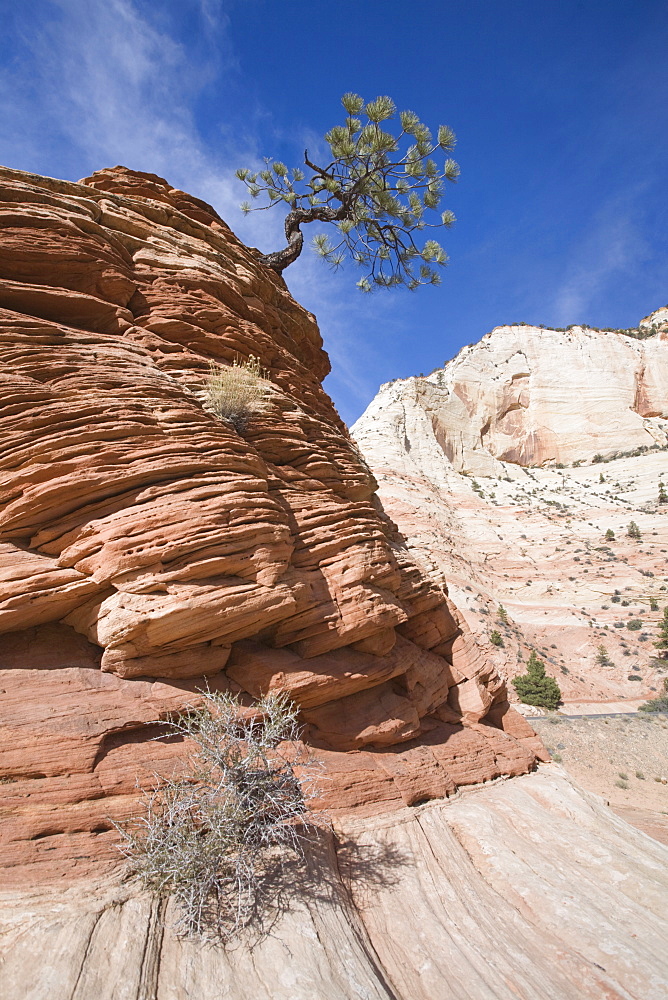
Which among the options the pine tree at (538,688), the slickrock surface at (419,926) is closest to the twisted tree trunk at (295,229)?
the slickrock surface at (419,926)

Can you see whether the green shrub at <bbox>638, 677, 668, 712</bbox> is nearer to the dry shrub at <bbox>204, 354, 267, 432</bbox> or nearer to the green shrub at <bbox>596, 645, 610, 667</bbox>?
the green shrub at <bbox>596, 645, 610, 667</bbox>

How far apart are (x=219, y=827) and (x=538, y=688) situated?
21.3m

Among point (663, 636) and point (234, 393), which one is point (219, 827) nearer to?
point (234, 393)

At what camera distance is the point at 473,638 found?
1166 centimetres

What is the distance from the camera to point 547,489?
1897 inches

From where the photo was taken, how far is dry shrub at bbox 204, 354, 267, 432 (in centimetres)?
734

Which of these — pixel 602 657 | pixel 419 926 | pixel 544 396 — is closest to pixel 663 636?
pixel 602 657

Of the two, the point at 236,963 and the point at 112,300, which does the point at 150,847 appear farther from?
the point at 112,300

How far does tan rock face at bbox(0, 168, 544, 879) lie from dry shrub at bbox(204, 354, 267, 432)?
185 mm

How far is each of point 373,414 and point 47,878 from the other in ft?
158

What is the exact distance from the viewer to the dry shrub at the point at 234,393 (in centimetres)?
734

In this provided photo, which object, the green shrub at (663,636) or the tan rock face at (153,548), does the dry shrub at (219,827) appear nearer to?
the tan rock face at (153,548)

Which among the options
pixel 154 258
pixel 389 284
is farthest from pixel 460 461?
pixel 154 258

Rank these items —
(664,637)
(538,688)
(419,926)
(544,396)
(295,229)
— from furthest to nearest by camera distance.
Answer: (544,396) → (664,637) → (538,688) → (295,229) → (419,926)
